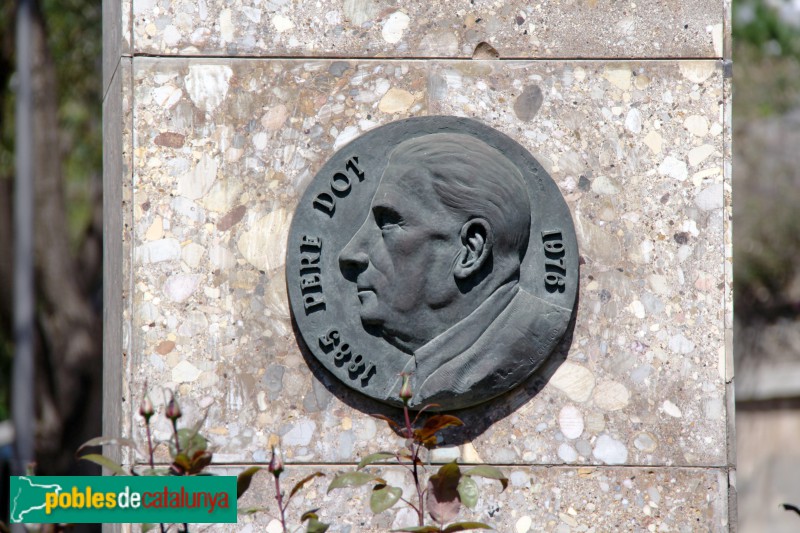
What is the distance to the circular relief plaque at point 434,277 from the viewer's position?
3584 mm

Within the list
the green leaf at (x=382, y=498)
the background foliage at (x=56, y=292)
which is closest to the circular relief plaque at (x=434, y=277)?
the green leaf at (x=382, y=498)

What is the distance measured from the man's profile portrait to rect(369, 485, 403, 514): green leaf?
85cm

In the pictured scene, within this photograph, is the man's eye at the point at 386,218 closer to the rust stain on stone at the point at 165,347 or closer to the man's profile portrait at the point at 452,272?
the man's profile portrait at the point at 452,272

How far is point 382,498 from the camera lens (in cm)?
271

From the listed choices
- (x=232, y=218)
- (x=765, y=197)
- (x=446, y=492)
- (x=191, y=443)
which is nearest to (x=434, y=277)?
(x=232, y=218)

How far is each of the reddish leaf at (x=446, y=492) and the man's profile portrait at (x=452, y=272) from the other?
0.82m

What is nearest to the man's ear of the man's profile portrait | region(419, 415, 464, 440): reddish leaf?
the man's profile portrait

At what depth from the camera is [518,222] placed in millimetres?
3594

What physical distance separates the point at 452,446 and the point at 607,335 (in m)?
0.59

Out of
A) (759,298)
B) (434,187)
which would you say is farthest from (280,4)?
(759,298)

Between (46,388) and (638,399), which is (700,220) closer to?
(638,399)

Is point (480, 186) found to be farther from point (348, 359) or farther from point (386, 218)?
point (348, 359)

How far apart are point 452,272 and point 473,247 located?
0.32ft

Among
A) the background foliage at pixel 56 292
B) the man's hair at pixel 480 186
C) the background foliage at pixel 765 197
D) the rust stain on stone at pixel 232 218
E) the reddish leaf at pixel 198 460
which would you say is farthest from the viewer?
the background foliage at pixel 765 197
